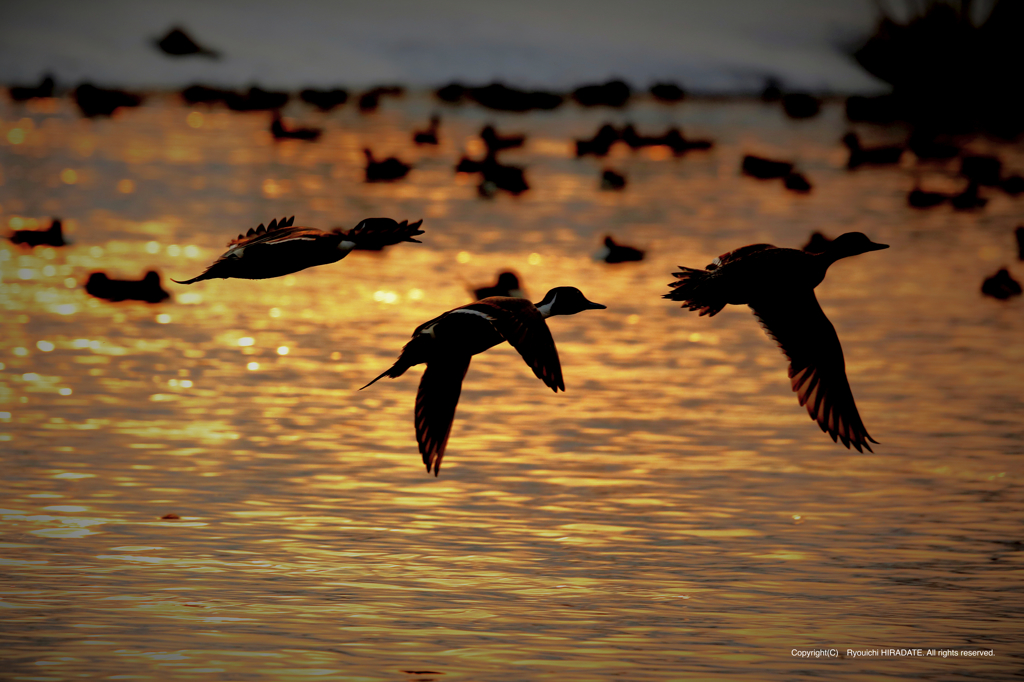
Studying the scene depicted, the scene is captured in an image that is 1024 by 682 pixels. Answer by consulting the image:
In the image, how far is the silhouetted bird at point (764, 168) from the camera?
156 ft

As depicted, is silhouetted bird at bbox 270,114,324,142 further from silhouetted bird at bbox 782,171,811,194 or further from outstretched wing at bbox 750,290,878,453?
outstretched wing at bbox 750,290,878,453

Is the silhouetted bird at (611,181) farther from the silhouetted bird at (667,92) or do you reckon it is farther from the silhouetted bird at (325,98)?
the silhouetted bird at (667,92)

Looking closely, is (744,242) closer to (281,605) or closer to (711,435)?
(711,435)

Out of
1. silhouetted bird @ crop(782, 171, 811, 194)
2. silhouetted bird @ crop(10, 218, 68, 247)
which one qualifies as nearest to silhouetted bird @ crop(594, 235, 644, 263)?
silhouetted bird @ crop(10, 218, 68, 247)

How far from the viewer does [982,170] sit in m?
50.9

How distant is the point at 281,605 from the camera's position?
1168 cm

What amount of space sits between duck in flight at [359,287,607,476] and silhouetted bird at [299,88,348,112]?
68.0 metres

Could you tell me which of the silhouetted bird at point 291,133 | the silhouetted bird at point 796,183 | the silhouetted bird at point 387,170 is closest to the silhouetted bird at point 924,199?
the silhouetted bird at point 796,183

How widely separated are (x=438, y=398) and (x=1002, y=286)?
19.3m

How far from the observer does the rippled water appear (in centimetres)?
1121

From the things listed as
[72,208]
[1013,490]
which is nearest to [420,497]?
[1013,490]

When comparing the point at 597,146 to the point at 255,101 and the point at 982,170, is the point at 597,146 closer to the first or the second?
the point at 982,170

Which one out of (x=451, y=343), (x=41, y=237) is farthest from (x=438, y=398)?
(x=41, y=237)

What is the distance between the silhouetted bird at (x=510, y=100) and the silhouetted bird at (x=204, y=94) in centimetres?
1273
